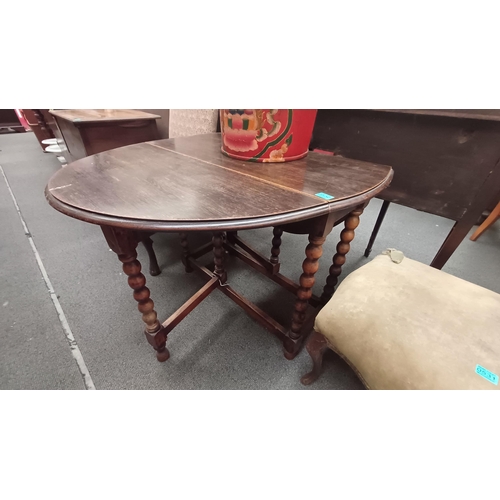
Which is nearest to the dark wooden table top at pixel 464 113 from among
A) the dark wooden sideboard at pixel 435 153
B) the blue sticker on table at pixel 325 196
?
the dark wooden sideboard at pixel 435 153

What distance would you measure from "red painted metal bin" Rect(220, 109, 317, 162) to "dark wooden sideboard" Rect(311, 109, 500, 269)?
0.34m

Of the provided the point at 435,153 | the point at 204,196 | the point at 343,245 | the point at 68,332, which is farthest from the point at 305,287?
the point at 68,332

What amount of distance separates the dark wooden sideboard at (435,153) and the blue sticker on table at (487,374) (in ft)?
1.81

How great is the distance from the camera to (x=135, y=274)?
2.22ft

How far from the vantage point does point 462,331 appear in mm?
547

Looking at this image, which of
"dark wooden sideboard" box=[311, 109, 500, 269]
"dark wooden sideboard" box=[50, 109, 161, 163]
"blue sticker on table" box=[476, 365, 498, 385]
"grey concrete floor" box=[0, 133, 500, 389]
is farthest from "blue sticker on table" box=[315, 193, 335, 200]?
"dark wooden sideboard" box=[50, 109, 161, 163]

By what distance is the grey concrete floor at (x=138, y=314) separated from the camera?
0.90 meters

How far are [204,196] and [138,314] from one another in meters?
0.84

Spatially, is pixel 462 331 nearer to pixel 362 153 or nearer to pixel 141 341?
pixel 362 153

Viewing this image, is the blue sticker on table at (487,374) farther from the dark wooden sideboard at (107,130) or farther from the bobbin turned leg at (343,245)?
the dark wooden sideboard at (107,130)

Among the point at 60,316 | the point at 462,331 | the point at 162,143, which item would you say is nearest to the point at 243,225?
the point at 462,331

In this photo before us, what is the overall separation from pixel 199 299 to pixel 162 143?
0.70 metres

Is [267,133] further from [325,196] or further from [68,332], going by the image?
[68,332]

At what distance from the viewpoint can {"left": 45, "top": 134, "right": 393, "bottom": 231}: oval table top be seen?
461 millimetres
